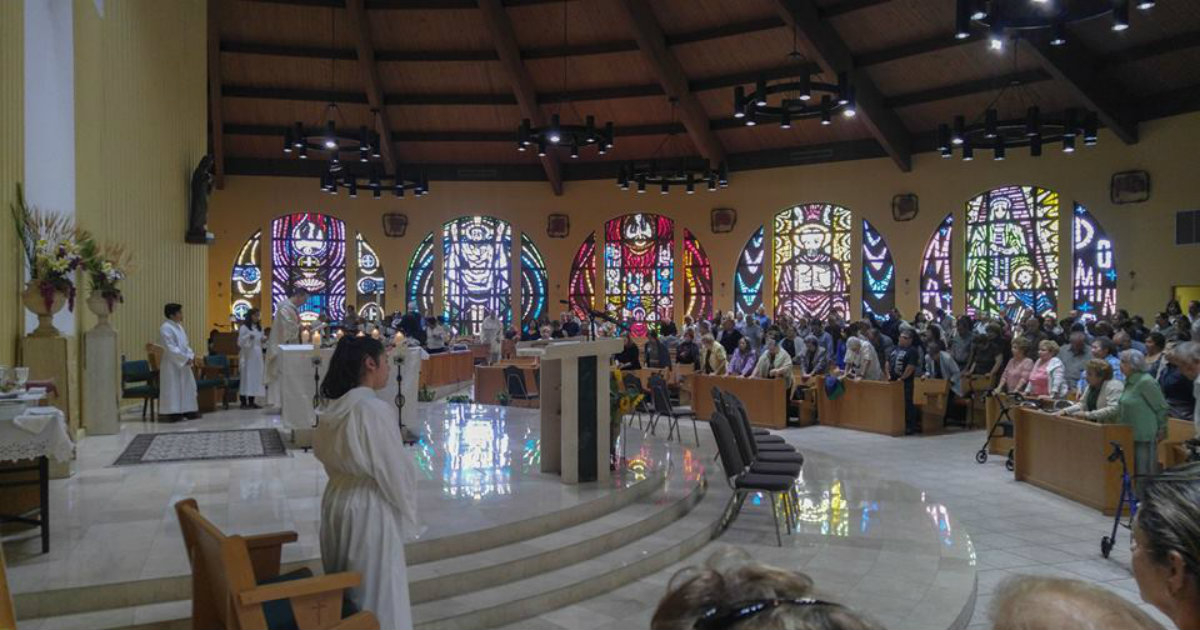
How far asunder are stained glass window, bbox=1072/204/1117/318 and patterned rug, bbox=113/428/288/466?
1368 centimetres

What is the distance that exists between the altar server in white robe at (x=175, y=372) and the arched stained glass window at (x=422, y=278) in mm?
12124

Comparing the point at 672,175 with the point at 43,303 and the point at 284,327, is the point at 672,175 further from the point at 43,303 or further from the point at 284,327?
the point at 43,303

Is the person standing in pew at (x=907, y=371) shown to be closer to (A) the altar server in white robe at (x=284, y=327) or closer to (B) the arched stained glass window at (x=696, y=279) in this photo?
(A) the altar server in white robe at (x=284, y=327)

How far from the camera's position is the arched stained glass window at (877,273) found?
19000 millimetres

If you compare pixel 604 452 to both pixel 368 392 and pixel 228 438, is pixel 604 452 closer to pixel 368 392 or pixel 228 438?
pixel 368 392

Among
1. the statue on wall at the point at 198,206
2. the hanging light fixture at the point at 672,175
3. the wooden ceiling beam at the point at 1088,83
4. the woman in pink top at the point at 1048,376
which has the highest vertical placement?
the wooden ceiling beam at the point at 1088,83

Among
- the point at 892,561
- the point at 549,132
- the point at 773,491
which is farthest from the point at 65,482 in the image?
the point at 549,132

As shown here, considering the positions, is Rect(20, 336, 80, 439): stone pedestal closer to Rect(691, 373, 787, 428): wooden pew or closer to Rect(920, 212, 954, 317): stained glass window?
Rect(691, 373, 787, 428): wooden pew

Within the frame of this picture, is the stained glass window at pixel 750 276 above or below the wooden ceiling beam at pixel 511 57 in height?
below

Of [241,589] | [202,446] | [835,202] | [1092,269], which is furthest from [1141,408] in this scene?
[835,202]

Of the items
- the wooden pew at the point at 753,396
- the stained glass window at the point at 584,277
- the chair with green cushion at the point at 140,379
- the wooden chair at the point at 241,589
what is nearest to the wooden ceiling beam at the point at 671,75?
the stained glass window at the point at 584,277

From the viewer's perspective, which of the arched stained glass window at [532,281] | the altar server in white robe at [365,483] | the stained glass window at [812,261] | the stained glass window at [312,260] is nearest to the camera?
the altar server in white robe at [365,483]

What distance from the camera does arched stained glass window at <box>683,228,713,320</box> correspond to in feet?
69.5

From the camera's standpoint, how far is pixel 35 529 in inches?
199
